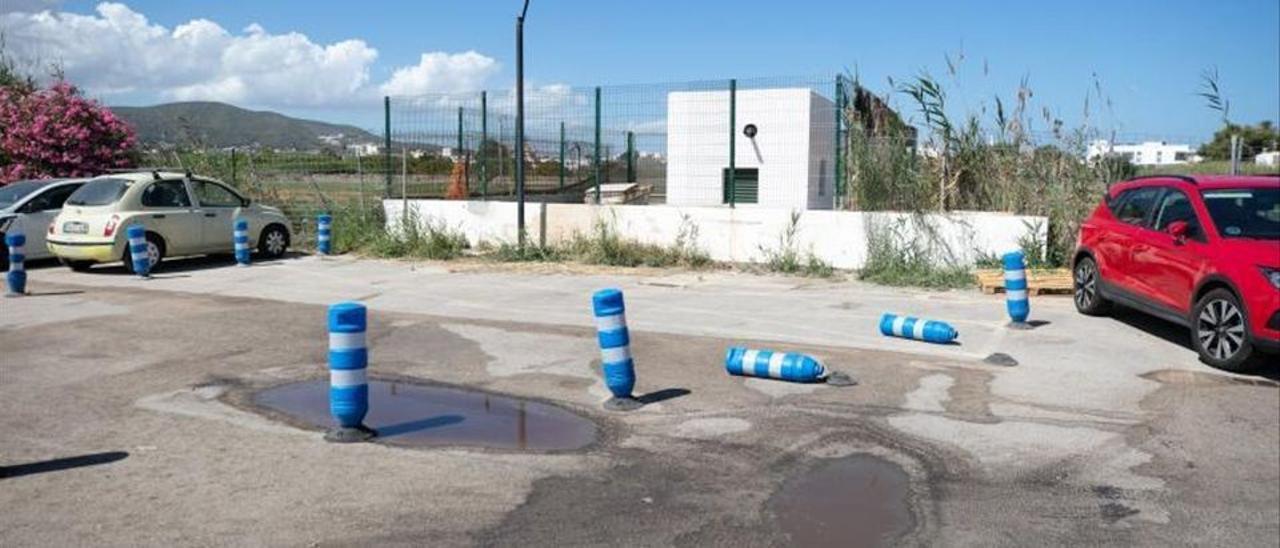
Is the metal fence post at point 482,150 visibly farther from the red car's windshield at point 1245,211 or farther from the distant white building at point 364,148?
the red car's windshield at point 1245,211

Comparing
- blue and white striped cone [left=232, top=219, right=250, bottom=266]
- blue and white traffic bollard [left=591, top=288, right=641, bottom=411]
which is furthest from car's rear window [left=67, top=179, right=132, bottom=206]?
blue and white traffic bollard [left=591, top=288, right=641, bottom=411]

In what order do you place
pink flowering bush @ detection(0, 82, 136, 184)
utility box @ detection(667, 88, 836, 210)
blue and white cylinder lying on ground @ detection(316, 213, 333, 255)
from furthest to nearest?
pink flowering bush @ detection(0, 82, 136, 184) < blue and white cylinder lying on ground @ detection(316, 213, 333, 255) < utility box @ detection(667, 88, 836, 210)

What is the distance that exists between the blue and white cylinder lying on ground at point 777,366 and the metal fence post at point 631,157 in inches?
427

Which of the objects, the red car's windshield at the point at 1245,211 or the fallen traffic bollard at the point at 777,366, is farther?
the red car's windshield at the point at 1245,211

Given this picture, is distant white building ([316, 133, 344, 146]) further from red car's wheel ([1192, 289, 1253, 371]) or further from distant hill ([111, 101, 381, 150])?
red car's wheel ([1192, 289, 1253, 371])

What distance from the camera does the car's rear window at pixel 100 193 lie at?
1622 centimetres

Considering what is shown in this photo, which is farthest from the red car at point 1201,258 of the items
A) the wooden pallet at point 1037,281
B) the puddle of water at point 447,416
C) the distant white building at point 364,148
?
the distant white building at point 364,148

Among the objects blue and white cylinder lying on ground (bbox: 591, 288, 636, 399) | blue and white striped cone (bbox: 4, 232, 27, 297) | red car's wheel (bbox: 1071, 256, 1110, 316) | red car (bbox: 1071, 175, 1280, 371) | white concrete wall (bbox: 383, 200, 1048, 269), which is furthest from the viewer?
white concrete wall (bbox: 383, 200, 1048, 269)

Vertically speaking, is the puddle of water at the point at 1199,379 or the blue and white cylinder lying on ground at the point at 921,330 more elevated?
the blue and white cylinder lying on ground at the point at 921,330

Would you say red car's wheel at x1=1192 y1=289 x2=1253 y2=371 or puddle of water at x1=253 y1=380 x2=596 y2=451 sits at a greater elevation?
red car's wheel at x1=1192 y1=289 x2=1253 y2=371

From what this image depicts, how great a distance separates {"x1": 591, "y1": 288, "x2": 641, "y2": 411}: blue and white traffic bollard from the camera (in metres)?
7.06

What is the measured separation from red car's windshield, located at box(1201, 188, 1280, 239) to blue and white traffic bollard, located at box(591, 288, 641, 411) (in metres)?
5.48

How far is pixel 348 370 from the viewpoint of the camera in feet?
20.9

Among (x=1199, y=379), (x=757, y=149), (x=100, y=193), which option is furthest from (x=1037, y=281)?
(x=100, y=193)
